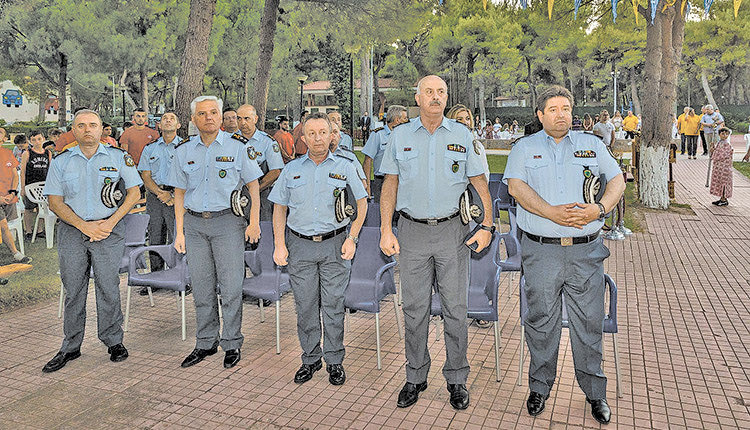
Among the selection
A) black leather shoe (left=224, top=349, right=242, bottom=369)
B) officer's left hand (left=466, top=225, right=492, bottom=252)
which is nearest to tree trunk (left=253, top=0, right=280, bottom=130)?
black leather shoe (left=224, top=349, right=242, bottom=369)

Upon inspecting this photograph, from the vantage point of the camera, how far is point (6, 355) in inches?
205

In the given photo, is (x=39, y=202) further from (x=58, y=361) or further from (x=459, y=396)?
(x=459, y=396)

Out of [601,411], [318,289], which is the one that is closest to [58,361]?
[318,289]

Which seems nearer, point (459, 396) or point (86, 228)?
point (459, 396)

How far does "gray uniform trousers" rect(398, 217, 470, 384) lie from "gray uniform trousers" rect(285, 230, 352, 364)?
0.57 metres

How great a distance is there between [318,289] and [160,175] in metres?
2.97

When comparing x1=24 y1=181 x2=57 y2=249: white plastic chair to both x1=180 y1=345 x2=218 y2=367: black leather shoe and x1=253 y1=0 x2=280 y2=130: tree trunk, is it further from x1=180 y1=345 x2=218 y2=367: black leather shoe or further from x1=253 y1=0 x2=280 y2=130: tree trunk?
x1=180 y1=345 x2=218 y2=367: black leather shoe

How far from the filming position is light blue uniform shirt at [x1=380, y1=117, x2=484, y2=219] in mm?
4043

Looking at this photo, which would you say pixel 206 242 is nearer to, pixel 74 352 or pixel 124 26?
pixel 74 352

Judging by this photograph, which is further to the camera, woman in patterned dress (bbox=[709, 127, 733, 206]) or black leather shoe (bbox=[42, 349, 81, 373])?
woman in patterned dress (bbox=[709, 127, 733, 206])

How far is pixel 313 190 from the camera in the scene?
4512mm

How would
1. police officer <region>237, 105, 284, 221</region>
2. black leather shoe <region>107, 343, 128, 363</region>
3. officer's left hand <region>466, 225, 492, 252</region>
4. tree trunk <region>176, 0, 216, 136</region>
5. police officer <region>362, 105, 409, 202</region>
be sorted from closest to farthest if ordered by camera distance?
officer's left hand <region>466, 225, 492, 252</region> < black leather shoe <region>107, 343, 128, 363</region> < police officer <region>237, 105, 284, 221</region> < police officer <region>362, 105, 409, 202</region> < tree trunk <region>176, 0, 216, 136</region>

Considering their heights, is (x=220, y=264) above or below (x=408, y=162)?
below

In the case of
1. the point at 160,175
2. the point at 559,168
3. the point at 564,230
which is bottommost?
the point at 564,230
